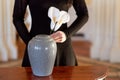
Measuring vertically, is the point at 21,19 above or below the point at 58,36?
above

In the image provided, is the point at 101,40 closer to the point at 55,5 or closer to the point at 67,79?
the point at 55,5

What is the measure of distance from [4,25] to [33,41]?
9.20 ft

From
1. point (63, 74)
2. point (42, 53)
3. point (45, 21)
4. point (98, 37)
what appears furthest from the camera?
point (98, 37)

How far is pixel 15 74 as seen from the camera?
1504 mm

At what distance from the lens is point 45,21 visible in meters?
1.76

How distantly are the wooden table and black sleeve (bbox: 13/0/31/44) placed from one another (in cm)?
23

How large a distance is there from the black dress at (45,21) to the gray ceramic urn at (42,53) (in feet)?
0.94

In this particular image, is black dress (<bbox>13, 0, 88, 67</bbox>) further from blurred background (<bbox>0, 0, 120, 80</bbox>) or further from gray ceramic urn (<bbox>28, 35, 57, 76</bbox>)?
blurred background (<bbox>0, 0, 120, 80</bbox>)

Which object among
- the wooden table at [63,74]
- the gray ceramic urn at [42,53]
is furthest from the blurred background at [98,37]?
the gray ceramic urn at [42,53]

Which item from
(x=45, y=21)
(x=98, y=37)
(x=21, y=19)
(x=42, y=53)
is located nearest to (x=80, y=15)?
(x=45, y=21)

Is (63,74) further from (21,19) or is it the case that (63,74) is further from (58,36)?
(21,19)

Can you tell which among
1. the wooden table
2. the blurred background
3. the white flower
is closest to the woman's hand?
the white flower

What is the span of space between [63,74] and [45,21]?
1.34ft

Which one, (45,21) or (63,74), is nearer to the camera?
(63,74)
